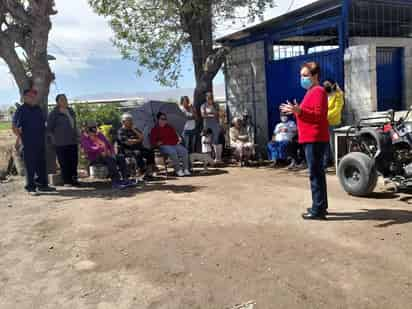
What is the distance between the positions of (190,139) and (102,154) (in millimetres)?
3206

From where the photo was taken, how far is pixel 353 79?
8859 millimetres

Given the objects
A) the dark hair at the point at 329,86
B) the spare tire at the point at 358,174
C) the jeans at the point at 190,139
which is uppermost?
the dark hair at the point at 329,86

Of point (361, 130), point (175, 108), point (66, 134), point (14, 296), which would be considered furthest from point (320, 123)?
point (175, 108)

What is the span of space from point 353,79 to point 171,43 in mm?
4964

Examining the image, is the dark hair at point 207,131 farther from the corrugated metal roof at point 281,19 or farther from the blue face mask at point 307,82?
the blue face mask at point 307,82

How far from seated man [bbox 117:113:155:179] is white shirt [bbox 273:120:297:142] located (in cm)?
292

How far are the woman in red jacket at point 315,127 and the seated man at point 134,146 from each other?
4.29 metres

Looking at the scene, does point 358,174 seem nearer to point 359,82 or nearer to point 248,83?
point 359,82

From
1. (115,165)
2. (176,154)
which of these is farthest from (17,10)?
(176,154)

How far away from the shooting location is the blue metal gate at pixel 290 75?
9.41 m

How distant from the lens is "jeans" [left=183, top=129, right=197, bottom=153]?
429 inches

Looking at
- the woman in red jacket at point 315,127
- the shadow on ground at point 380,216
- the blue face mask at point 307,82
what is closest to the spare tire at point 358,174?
the shadow on ground at point 380,216

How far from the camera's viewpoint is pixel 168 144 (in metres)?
9.33

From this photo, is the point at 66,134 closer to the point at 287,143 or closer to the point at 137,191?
the point at 137,191
